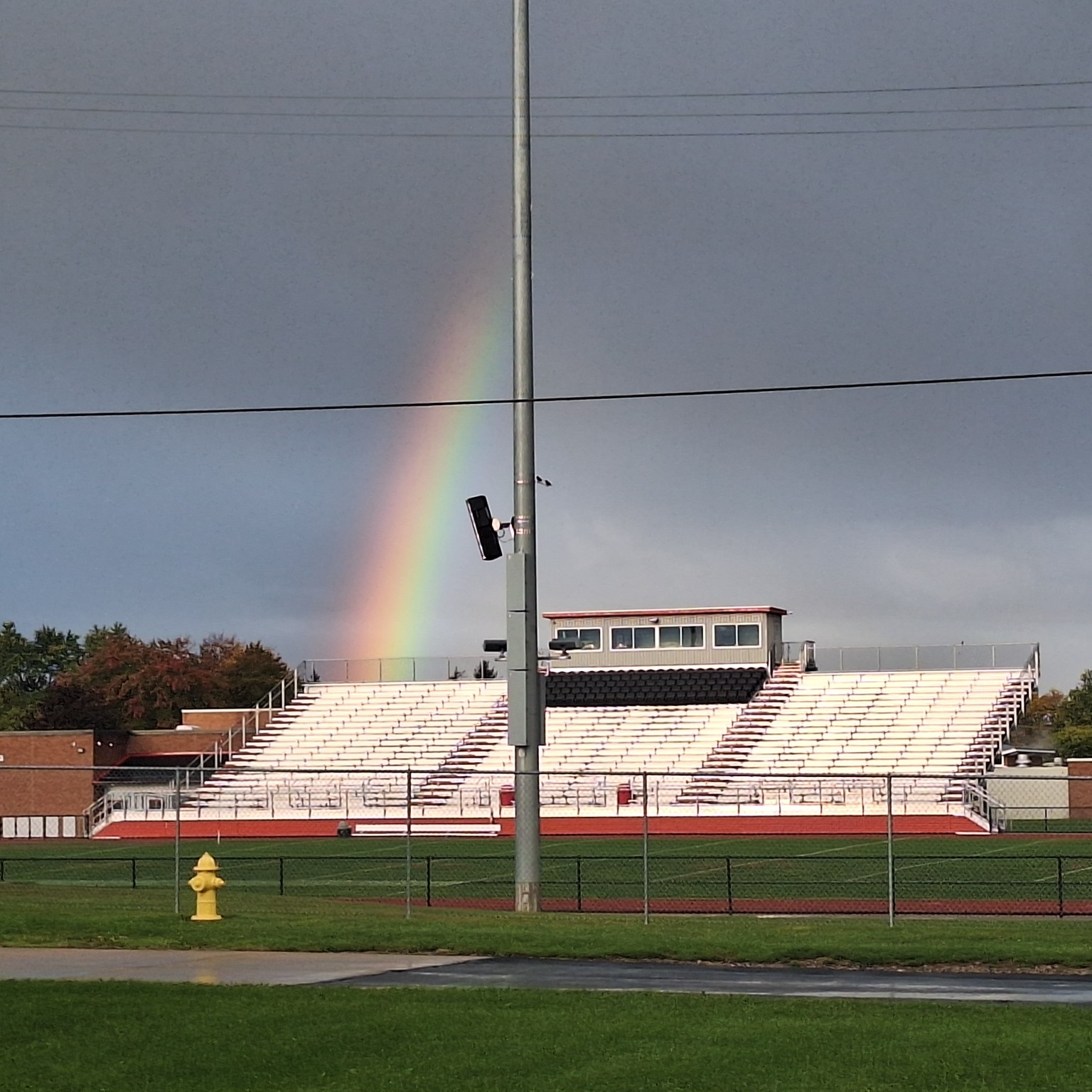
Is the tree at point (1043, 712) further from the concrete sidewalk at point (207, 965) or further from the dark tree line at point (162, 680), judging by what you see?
the concrete sidewalk at point (207, 965)

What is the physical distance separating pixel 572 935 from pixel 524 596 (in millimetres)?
6132

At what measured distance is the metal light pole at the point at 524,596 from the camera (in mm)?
24297

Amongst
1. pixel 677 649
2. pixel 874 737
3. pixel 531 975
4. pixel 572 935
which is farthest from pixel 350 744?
pixel 531 975

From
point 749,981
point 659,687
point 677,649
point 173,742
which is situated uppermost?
point 677,649

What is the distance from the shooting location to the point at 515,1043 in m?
11.8

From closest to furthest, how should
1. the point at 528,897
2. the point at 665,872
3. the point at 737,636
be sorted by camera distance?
the point at 528,897
the point at 665,872
the point at 737,636

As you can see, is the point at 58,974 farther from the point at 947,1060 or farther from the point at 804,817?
the point at 804,817

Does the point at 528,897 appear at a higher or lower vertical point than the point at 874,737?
lower

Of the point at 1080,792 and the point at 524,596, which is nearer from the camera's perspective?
the point at 524,596

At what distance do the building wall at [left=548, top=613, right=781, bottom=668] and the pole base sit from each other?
55.3 metres

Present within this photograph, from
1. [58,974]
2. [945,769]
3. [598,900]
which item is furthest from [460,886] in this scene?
[945,769]

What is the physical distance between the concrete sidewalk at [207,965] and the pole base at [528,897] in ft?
19.3

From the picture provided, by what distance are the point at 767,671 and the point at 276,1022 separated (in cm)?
6745

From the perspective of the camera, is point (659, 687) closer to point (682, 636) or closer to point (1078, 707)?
point (682, 636)
